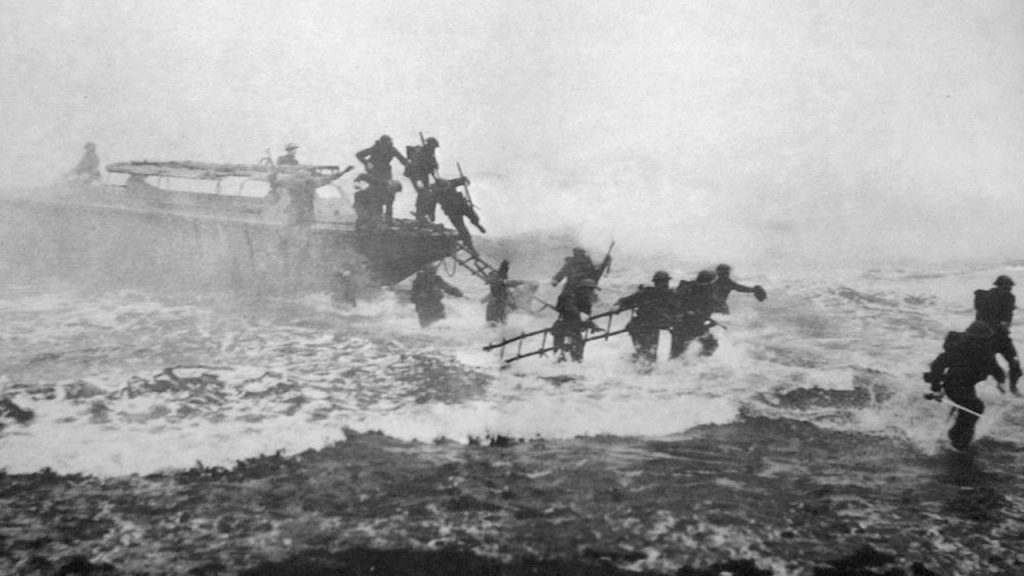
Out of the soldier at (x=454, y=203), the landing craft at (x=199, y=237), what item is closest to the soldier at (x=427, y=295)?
the landing craft at (x=199, y=237)

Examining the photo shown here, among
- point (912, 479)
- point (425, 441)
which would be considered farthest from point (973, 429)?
point (425, 441)

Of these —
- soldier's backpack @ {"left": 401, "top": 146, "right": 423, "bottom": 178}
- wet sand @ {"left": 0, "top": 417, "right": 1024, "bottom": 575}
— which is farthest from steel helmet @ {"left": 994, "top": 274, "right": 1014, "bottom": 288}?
soldier's backpack @ {"left": 401, "top": 146, "right": 423, "bottom": 178}

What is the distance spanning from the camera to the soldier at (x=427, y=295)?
447 inches

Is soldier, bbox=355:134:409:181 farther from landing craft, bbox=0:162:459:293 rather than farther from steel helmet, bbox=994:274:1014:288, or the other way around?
steel helmet, bbox=994:274:1014:288

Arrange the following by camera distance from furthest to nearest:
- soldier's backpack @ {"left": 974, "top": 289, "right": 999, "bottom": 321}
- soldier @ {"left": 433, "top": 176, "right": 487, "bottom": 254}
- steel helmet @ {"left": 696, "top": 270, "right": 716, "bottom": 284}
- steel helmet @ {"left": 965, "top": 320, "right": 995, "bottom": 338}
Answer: soldier @ {"left": 433, "top": 176, "right": 487, "bottom": 254}
steel helmet @ {"left": 696, "top": 270, "right": 716, "bottom": 284}
soldier's backpack @ {"left": 974, "top": 289, "right": 999, "bottom": 321}
steel helmet @ {"left": 965, "top": 320, "right": 995, "bottom": 338}

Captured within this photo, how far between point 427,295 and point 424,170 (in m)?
2.44

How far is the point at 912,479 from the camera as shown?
5672 millimetres

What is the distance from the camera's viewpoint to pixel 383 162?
12195 mm

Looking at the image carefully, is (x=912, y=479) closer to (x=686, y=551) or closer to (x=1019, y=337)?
(x=686, y=551)

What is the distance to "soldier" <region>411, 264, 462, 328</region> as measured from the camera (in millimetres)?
11352

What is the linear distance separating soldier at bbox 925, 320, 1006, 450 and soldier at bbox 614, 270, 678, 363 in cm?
317

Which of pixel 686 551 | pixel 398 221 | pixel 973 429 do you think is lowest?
pixel 686 551

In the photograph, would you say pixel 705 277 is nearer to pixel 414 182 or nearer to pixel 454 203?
pixel 454 203

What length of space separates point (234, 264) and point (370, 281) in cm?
302
